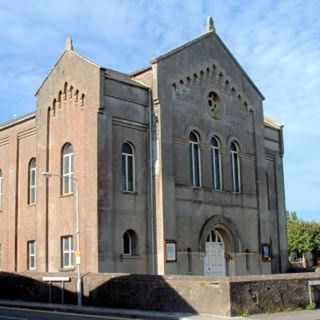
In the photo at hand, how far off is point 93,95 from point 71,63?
10.3 ft

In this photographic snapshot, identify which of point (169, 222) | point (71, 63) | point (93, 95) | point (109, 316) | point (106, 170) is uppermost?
point (71, 63)

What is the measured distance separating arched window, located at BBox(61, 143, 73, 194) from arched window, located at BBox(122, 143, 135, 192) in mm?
2973

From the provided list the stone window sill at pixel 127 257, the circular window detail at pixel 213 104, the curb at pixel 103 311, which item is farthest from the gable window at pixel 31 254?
the circular window detail at pixel 213 104

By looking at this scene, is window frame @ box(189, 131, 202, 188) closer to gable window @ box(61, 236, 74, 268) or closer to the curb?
gable window @ box(61, 236, 74, 268)

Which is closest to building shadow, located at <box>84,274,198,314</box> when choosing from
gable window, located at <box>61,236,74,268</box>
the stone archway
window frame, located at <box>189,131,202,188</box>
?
gable window, located at <box>61,236,74,268</box>

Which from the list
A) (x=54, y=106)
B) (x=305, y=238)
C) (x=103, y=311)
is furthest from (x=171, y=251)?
(x=305, y=238)

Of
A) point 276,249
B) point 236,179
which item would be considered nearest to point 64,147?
point 236,179

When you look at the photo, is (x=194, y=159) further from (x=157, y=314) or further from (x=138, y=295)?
(x=157, y=314)

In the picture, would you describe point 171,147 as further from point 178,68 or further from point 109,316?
point 109,316

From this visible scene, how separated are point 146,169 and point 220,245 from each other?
277 inches

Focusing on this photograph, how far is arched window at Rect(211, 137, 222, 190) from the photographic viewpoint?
35594 mm

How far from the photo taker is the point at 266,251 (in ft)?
123

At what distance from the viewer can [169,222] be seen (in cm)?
3139

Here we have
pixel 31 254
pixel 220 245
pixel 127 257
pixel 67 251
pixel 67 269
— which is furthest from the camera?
pixel 31 254
